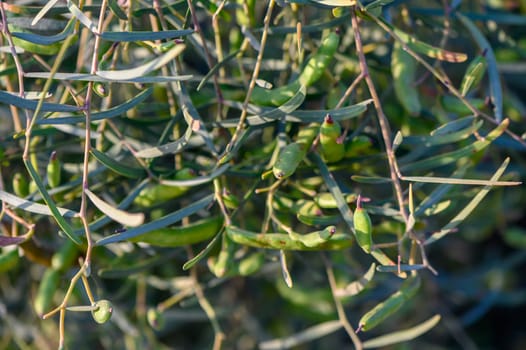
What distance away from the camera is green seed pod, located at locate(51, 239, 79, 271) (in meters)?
0.68

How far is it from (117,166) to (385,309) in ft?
0.86

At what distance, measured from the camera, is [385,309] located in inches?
21.9

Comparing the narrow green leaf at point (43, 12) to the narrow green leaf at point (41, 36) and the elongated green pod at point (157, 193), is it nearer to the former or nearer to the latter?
the narrow green leaf at point (41, 36)

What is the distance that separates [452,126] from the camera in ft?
1.89

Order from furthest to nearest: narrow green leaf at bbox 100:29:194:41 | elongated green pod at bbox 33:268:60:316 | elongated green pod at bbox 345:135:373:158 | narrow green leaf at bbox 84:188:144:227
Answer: elongated green pod at bbox 33:268:60:316 < elongated green pod at bbox 345:135:373:158 < narrow green leaf at bbox 100:29:194:41 < narrow green leaf at bbox 84:188:144:227

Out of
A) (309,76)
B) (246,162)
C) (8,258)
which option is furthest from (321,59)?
(8,258)

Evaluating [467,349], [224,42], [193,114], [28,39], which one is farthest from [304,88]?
[467,349]

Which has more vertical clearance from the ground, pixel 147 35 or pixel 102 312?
pixel 147 35

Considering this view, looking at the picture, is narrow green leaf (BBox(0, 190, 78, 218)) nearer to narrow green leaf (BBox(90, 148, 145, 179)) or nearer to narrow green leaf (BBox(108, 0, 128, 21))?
narrow green leaf (BBox(90, 148, 145, 179))

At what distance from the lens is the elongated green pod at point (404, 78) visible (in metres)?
0.63

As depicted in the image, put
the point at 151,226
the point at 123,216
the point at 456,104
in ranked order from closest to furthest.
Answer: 1. the point at 123,216
2. the point at 151,226
3. the point at 456,104

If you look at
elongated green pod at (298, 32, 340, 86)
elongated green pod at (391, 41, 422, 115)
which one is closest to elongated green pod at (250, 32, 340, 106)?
elongated green pod at (298, 32, 340, 86)

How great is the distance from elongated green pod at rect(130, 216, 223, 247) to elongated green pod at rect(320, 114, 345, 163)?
12 centimetres

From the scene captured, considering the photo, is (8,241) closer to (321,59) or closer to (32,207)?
(32,207)
